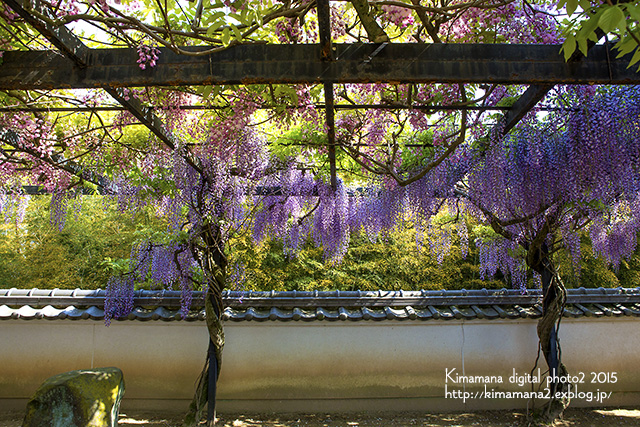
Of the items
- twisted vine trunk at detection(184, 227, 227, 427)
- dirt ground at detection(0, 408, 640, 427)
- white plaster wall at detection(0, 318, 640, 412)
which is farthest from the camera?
white plaster wall at detection(0, 318, 640, 412)

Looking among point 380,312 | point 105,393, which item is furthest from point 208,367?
point 380,312

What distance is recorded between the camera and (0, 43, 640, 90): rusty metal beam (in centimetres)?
192

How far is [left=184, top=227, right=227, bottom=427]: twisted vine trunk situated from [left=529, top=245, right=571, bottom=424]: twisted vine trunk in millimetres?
3017

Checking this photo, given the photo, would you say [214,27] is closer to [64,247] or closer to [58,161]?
[58,161]

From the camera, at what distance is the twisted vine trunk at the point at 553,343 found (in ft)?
12.8

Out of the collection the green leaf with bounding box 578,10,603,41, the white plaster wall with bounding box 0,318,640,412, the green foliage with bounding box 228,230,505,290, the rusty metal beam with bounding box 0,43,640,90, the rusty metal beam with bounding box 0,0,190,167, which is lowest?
the white plaster wall with bounding box 0,318,640,412

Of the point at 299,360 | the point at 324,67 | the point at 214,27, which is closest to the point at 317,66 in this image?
the point at 324,67

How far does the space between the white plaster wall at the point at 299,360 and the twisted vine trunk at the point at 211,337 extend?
548 mm

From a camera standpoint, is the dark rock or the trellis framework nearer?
the trellis framework

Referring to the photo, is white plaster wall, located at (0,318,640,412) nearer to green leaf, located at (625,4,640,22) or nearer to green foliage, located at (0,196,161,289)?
green foliage, located at (0,196,161,289)

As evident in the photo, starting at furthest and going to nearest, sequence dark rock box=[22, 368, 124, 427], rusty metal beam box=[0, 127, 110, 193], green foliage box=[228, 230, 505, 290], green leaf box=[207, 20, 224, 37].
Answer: green foliage box=[228, 230, 505, 290] < rusty metal beam box=[0, 127, 110, 193] < dark rock box=[22, 368, 124, 427] < green leaf box=[207, 20, 224, 37]

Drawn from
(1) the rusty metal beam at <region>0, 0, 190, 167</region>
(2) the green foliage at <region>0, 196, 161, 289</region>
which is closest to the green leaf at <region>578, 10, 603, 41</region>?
(1) the rusty metal beam at <region>0, 0, 190, 167</region>

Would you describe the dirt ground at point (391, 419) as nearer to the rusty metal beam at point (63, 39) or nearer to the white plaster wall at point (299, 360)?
the white plaster wall at point (299, 360)

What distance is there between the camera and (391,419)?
418 centimetres
